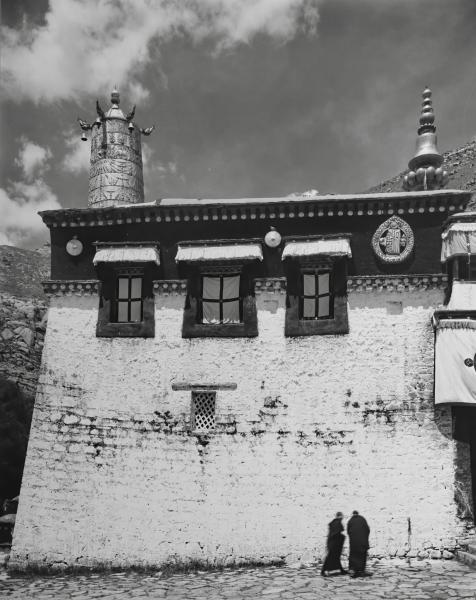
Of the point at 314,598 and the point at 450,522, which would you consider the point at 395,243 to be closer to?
the point at 450,522

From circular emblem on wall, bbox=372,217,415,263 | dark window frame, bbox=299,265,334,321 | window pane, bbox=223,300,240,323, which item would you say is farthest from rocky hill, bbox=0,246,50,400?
circular emblem on wall, bbox=372,217,415,263

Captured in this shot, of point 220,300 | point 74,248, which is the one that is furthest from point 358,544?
point 74,248

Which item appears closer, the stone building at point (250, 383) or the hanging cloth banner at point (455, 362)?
the hanging cloth banner at point (455, 362)

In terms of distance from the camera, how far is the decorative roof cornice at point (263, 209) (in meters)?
12.4

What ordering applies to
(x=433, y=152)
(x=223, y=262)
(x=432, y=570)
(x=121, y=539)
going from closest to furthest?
1. (x=432, y=570)
2. (x=121, y=539)
3. (x=223, y=262)
4. (x=433, y=152)

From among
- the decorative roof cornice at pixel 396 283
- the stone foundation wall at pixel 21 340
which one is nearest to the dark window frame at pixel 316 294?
the decorative roof cornice at pixel 396 283

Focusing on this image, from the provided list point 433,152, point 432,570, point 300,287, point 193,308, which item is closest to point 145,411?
point 193,308

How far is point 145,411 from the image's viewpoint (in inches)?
506

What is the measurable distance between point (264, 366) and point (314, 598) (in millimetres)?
5229

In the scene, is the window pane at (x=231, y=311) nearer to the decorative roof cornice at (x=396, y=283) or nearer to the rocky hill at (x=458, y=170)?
the decorative roof cornice at (x=396, y=283)

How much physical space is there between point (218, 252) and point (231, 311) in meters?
1.55

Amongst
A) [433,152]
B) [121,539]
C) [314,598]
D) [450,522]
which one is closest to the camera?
[314,598]

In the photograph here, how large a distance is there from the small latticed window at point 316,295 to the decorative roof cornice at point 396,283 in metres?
0.58

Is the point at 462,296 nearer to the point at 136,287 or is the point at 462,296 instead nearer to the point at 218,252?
the point at 218,252
